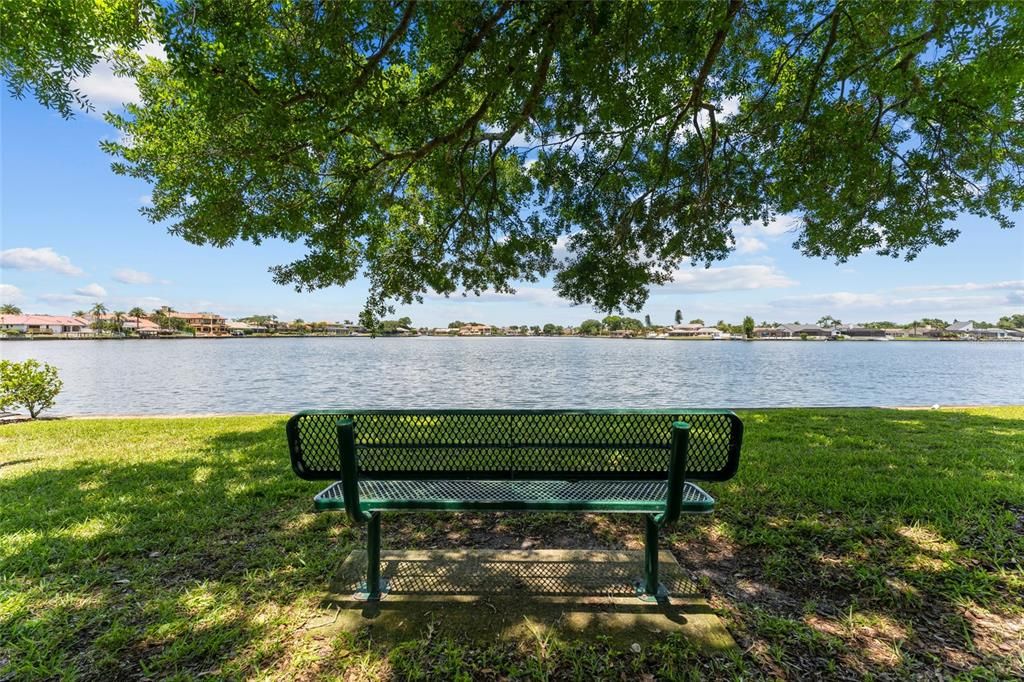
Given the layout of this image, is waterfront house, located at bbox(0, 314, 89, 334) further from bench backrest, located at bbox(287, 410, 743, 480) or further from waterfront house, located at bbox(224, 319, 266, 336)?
bench backrest, located at bbox(287, 410, 743, 480)

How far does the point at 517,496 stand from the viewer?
2.37 m

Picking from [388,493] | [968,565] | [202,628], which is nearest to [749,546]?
[968,565]

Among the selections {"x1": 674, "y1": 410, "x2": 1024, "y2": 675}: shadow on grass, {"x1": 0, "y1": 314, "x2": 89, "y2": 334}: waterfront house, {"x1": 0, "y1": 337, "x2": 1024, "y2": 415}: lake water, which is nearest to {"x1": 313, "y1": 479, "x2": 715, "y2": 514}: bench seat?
{"x1": 674, "y1": 410, "x2": 1024, "y2": 675}: shadow on grass

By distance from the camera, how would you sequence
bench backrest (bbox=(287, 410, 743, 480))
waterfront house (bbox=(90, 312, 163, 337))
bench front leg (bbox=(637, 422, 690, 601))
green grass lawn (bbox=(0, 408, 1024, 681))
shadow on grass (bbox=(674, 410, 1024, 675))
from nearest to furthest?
green grass lawn (bbox=(0, 408, 1024, 681)) < shadow on grass (bbox=(674, 410, 1024, 675)) < bench front leg (bbox=(637, 422, 690, 601)) < bench backrest (bbox=(287, 410, 743, 480)) < waterfront house (bbox=(90, 312, 163, 337))

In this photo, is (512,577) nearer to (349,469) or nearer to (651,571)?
(651,571)

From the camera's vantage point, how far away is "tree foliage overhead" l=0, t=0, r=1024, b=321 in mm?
3602

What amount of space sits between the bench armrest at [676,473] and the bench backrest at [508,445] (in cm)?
31

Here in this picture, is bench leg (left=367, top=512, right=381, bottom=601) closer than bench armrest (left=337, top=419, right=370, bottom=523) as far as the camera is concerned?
No

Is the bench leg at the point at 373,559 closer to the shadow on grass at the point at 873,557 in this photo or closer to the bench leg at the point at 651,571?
the bench leg at the point at 651,571

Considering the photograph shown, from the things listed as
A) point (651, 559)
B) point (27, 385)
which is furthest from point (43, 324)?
point (651, 559)

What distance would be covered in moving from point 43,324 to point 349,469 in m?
95.4

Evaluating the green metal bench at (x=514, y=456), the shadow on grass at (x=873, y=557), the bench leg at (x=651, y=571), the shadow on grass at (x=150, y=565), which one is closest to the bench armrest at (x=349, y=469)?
the green metal bench at (x=514, y=456)

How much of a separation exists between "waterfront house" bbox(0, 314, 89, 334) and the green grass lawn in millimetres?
77750

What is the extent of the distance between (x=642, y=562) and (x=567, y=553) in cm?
42
